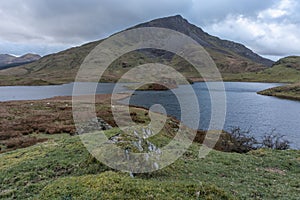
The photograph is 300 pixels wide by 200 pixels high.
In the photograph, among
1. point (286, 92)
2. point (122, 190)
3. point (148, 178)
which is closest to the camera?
point (122, 190)

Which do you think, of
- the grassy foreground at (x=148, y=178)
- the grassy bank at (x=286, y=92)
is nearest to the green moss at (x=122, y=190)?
the grassy foreground at (x=148, y=178)

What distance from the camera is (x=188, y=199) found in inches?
450

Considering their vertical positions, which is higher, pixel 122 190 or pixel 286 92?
pixel 122 190

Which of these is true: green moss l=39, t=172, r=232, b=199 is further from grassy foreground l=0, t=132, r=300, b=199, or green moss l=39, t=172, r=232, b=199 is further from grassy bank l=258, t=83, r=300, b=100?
grassy bank l=258, t=83, r=300, b=100

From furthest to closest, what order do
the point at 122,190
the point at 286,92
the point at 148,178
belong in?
the point at 286,92 < the point at 148,178 < the point at 122,190

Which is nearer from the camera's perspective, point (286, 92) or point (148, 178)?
point (148, 178)

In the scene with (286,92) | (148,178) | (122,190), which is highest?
(122,190)

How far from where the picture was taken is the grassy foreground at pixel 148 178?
11.9 metres

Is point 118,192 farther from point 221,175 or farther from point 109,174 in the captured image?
point 221,175

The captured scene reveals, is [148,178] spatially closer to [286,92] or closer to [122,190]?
[122,190]

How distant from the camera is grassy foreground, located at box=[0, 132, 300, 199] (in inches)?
467

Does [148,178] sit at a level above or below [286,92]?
above

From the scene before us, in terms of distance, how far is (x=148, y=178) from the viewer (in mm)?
14961

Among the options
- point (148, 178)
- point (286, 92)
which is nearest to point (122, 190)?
point (148, 178)
